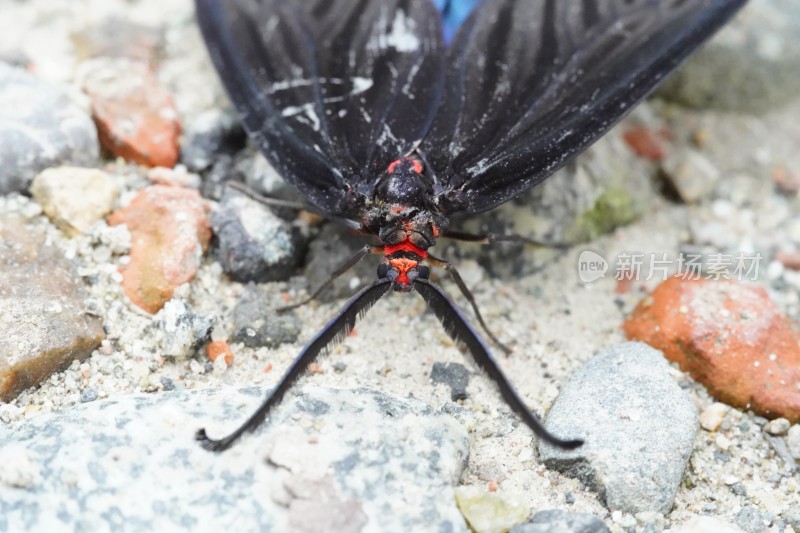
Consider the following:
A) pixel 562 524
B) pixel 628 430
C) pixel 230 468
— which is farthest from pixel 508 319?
pixel 230 468

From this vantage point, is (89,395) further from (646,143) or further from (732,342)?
(646,143)

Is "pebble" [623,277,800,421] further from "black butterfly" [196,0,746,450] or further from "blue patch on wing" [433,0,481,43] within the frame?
"blue patch on wing" [433,0,481,43]

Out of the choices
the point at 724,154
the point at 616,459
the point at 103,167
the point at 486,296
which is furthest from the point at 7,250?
the point at 724,154

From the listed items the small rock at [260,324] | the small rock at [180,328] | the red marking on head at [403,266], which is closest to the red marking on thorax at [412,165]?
the red marking on head at [403,266]

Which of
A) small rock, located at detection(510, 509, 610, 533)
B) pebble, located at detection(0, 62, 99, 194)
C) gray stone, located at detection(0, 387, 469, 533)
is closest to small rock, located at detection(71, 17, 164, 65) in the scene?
pebble, located at detection(0, 62, 99, 194)

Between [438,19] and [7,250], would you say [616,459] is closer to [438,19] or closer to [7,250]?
[438,19]
